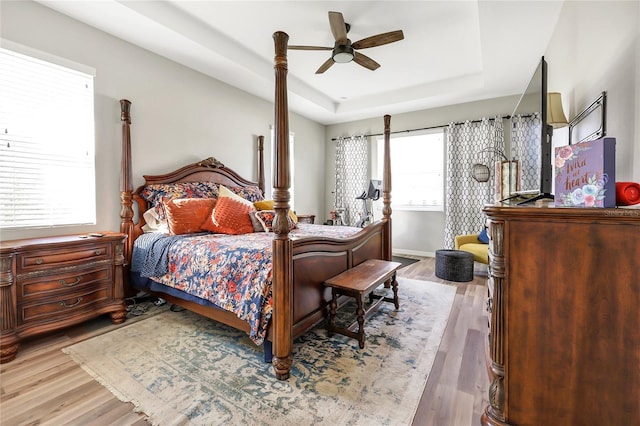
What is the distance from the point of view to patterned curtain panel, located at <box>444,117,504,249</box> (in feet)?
14.9

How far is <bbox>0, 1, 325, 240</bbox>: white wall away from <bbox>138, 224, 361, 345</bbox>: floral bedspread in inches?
42.9

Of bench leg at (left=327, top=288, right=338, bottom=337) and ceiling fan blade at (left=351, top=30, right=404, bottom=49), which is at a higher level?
ceiling fan blade at (left=351, top=30, right=404, bottom=49)

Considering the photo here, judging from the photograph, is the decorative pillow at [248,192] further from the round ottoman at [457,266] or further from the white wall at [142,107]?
the round ottoman at [457,266]

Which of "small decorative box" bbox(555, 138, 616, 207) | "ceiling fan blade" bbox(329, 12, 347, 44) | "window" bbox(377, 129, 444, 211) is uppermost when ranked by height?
"ceiling fan blade" bbox(329, 12, 347, 44)

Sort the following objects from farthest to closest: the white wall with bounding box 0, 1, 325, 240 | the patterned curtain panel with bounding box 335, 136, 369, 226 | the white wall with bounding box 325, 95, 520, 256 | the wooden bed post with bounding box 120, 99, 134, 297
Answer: the patterned curtain panel with bounding box 335, 136, 369, 226 → the white wall with bounding box 325, 95, 520, 256 → the wooden bed post with bounding box 120, 99, 134, 297 → the white wall with bounding box 0, 1, 325, 240

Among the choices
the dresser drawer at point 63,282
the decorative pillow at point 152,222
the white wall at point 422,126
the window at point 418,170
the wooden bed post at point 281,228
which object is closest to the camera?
the wooden bed post at point 281,228

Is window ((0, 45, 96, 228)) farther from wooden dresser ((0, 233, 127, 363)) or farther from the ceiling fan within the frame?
the ceiling fan

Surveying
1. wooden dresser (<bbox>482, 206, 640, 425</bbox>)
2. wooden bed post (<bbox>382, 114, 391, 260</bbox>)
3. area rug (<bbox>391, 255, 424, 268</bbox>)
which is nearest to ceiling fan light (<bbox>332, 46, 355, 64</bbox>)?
wooden bed post (<bbox>382, 114, 391, 260</bbox>)

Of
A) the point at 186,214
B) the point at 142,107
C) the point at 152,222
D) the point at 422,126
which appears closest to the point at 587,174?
the point at 186,214

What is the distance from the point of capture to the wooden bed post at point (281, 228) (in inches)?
66.7

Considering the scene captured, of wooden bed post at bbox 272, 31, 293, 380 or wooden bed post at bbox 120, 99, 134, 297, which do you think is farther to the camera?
wooden bed post at bbox 120, 99, 134, 297

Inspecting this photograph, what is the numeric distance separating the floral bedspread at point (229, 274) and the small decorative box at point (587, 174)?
5.14ft

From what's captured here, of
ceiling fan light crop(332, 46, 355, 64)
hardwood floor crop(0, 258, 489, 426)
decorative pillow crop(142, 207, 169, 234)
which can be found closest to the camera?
hardwood floor crop(0, 258, 489, 426)

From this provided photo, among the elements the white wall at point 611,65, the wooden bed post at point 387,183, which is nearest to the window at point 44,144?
the wooden bed post at point 387,183
